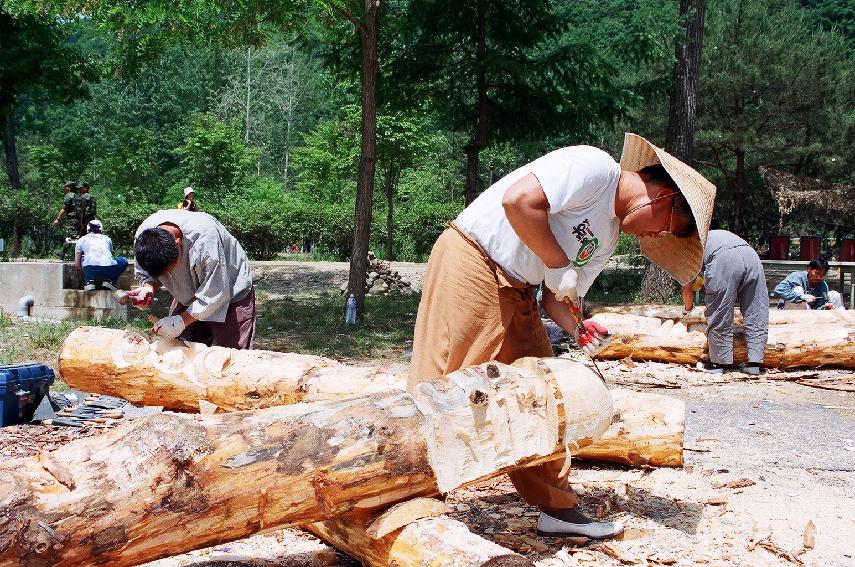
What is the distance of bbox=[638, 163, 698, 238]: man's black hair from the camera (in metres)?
3.13

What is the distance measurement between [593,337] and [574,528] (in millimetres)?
798

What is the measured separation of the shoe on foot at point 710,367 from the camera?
300 inches

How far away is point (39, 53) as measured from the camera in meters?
16.0

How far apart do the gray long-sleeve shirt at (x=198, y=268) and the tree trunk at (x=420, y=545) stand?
6.95 ft

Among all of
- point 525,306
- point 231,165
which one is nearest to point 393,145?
point 231,165

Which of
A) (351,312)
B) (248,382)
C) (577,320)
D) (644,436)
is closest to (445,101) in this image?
(351,312)

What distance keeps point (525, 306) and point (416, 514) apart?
1009mm

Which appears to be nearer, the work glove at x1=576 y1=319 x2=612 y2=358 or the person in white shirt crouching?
the work glove at x1=576 y1=319 x2=612 y2=358

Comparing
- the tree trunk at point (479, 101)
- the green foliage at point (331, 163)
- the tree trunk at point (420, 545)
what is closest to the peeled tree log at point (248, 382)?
the tree trunk at point (420, 545)

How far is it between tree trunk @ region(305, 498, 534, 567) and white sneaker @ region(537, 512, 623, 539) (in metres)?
0.68

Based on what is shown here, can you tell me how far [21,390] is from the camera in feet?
15.6

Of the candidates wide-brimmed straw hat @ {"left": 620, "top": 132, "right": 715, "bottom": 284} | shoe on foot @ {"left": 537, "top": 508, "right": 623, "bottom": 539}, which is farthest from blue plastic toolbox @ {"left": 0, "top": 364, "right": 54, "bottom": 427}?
wide-brimmed straw hat @ {"left": 620, "top": 132, "right": 715, "bottom": 284}

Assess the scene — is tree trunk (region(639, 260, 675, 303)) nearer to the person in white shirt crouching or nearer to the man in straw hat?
the person in white shirt crouching

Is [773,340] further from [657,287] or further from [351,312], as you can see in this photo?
[657,287]
